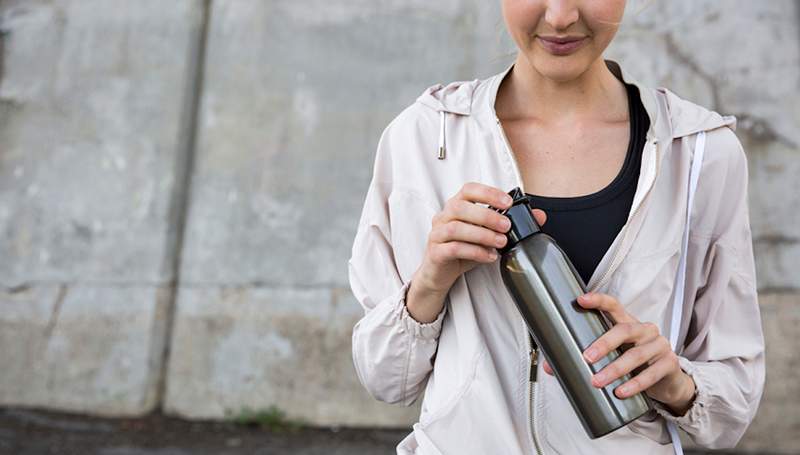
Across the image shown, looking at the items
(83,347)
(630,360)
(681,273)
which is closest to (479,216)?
(630,360)

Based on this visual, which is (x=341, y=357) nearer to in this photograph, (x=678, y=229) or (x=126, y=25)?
(x=126, y=25)

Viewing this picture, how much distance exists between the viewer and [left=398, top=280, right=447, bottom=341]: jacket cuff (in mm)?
1311

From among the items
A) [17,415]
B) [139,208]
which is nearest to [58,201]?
[139,208]

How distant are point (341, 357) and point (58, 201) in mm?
1623

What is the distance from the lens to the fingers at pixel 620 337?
1083 millimetres

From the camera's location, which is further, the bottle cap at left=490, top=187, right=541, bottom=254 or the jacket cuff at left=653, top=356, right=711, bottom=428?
the jacket cuff at left=653, top=356, right=711, bottom=428

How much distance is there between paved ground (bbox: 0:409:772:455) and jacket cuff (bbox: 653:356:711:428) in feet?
8.12

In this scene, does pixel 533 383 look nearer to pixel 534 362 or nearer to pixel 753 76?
pixel 534 362

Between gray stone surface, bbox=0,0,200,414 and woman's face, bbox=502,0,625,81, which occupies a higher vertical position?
woman's face, bbox=502,0,625,81

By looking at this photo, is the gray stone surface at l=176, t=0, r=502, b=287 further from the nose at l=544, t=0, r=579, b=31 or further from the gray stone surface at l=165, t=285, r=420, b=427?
the nose at l=544, t=0, r=579, b=31

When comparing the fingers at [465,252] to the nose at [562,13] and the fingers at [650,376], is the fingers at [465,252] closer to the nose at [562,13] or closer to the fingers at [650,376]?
the fingers at [650,376]

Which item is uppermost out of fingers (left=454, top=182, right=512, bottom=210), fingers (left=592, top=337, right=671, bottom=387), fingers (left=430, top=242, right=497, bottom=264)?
fingers (left=454, top=182, right=512, bottom=210)

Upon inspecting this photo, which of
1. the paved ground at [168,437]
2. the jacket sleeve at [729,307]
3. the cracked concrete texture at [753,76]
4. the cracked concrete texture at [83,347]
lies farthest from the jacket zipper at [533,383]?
the cracked concrete texture at [83,347]

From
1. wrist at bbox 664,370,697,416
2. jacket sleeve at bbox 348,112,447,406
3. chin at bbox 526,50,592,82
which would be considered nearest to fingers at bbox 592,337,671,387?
wrist at bbox 664,370,697,416
